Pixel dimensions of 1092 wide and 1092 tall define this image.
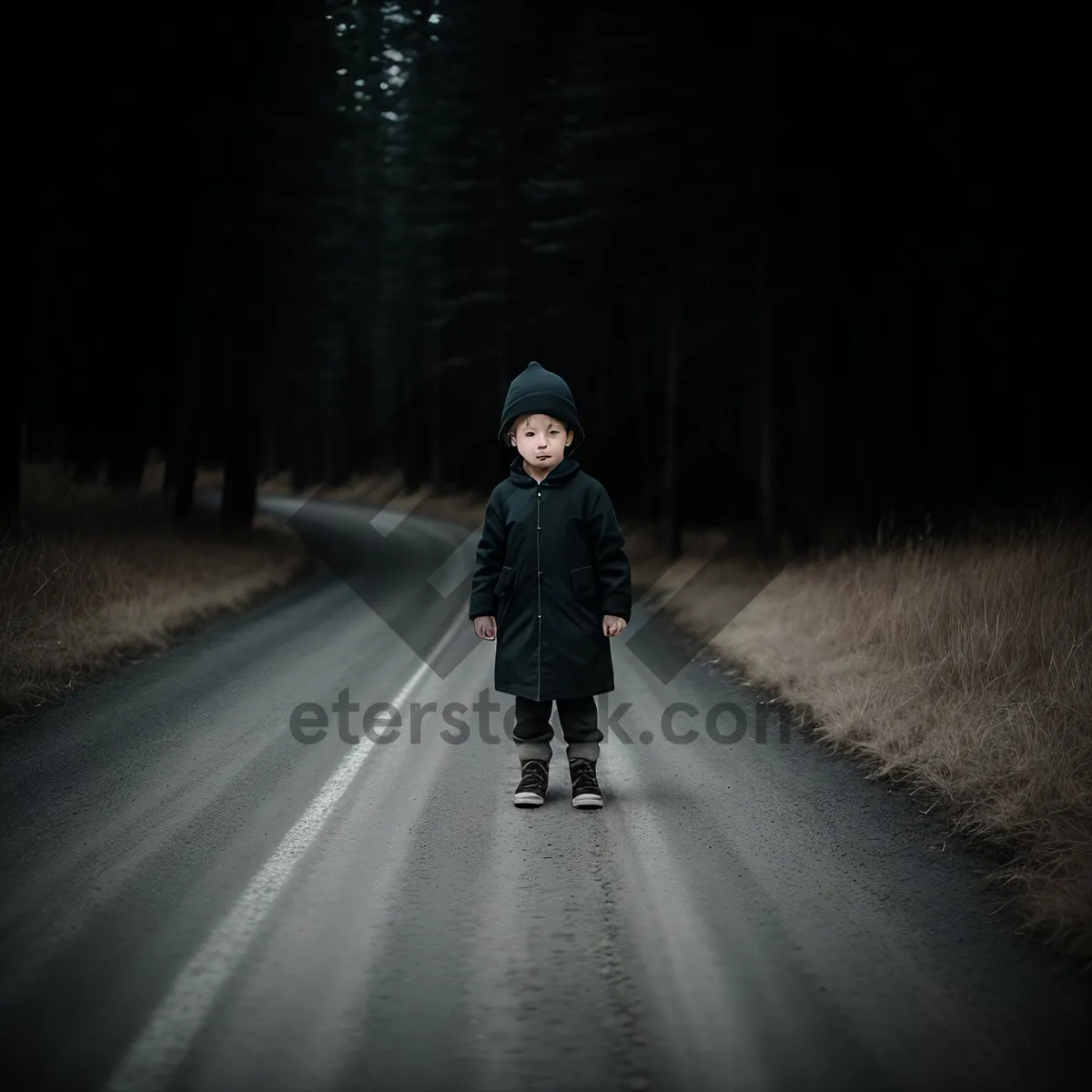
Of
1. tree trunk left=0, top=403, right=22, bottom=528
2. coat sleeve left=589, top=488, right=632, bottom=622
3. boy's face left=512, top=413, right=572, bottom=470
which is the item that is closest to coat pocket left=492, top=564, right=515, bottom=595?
coat sleeve left=589, top=488, right=632, bottom=622

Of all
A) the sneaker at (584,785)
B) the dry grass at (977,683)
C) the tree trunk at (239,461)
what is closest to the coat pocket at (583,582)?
the sneaker at (584,785)

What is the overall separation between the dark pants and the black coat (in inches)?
7.3

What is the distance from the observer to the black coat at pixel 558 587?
5.73m

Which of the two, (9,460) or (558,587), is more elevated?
(9,460)

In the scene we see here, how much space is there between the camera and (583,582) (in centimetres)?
580

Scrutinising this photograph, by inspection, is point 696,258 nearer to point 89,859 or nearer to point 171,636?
point 171,636

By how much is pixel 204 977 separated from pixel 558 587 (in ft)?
9.20

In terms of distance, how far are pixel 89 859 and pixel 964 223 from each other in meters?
18.4

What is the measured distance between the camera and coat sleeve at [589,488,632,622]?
18.8 ft

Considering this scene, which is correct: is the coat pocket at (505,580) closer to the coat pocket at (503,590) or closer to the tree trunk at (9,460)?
the coat pocket at (503,590)

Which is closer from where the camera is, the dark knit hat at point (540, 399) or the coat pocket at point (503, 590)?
the dark knit hat at point (540, 399)

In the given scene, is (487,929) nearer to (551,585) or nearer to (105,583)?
(551,585)

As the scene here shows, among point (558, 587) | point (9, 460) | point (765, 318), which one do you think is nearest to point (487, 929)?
point (558, 587)

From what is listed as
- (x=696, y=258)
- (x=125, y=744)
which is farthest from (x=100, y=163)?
(x=125, y=744)
